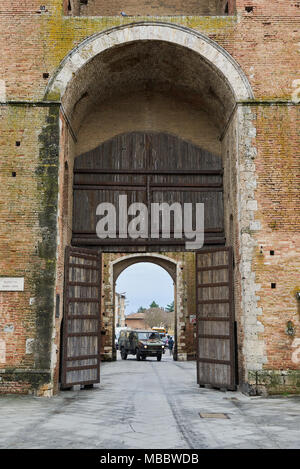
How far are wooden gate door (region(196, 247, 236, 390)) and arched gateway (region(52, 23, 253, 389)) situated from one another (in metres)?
0.03

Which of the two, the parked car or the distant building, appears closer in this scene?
the parked car

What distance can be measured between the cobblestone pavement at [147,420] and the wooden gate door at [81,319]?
0.48 meters

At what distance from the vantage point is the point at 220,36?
38.7 feet

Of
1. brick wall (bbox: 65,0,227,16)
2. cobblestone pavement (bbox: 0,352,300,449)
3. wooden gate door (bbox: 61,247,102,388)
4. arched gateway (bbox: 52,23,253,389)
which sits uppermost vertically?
brick wall (bbox: 65,0,227,16)

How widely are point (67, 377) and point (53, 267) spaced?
8.78 feet

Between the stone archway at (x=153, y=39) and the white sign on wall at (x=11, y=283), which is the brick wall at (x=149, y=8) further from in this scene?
the white sign on wall at (x=11, y=283)

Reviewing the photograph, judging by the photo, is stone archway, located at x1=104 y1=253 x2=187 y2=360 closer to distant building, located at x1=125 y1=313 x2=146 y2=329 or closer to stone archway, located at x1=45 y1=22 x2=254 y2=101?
stone archway, located at x1=45 y1=22 x2=254 y2=101

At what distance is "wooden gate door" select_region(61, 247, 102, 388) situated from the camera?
11465mm

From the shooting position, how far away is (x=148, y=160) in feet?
43.7

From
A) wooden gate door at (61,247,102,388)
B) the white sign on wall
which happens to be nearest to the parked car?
wooden gate door at (61,247,102,388)

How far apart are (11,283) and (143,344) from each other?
49.6ft

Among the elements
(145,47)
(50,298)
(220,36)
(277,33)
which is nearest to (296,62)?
(277,33)

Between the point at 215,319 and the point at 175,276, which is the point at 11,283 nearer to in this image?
the point at 215,319
